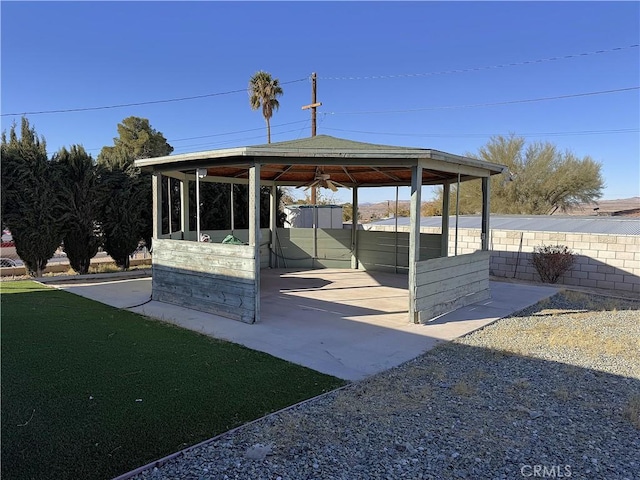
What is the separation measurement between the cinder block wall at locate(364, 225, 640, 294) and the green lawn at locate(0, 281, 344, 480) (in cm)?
861

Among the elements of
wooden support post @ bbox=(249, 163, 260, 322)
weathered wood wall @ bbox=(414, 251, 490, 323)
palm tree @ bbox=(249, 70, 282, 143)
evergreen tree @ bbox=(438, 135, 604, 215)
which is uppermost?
palm tree @ bbox=(249, 70, 282, 143)

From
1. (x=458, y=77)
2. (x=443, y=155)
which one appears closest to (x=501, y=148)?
(x=458, y=77)

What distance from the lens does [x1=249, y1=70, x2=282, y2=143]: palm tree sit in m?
22.1

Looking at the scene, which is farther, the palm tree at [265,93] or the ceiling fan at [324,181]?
the palm tree at [265,93]

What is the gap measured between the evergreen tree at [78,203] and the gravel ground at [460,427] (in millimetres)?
9320

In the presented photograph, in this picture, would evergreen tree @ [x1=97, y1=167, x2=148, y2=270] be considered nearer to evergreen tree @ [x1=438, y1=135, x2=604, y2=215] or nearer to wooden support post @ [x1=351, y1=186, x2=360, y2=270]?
wooden support post @ [x1=351, y1=186, x2=360, y2=270]

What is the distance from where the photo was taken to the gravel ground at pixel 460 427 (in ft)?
8.32

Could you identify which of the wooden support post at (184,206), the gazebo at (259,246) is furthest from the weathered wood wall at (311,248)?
the wooden support post at (184,206)

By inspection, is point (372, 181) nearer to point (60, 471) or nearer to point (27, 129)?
point (27, 129)

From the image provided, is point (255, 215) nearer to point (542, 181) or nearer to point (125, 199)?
point (125, 199)

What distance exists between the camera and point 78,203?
10461 mm

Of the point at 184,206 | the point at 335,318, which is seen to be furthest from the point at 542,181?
the point at 335,318

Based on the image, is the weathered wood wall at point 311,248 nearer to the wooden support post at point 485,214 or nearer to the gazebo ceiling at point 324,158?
the gazebo ceiling at point 324,158

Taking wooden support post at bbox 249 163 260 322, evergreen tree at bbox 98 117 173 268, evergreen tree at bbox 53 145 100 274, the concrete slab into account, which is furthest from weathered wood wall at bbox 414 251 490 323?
evergreen tree at bbox 53 145 100 274
